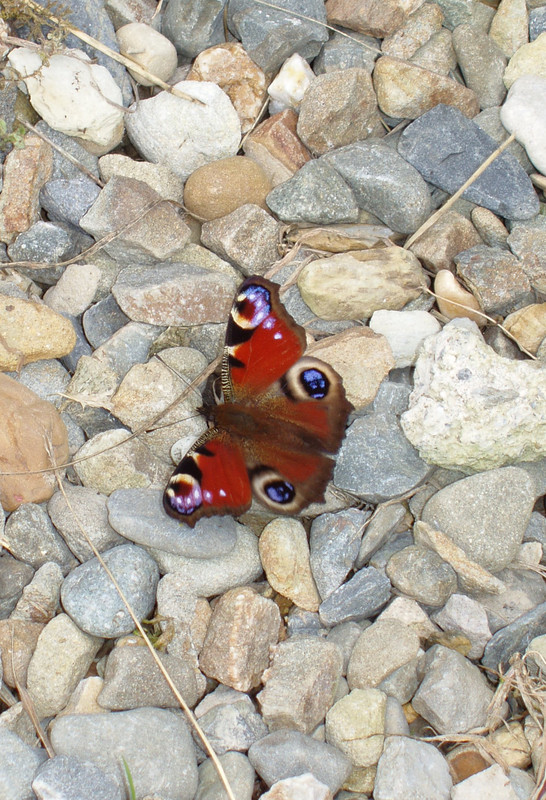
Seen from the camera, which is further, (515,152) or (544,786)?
(515,152)

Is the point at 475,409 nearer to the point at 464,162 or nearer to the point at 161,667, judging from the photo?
the point at 464,162

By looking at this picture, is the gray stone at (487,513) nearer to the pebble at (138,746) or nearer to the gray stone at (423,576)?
the gray stone at (423,576)

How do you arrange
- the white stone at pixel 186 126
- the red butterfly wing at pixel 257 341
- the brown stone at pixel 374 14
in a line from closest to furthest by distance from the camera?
the red butterfly wing at pixel 257 341
the white stone at pixel 186 126
the brown stone at pixel 374 14

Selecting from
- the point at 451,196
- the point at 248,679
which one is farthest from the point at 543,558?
the point at 451,196

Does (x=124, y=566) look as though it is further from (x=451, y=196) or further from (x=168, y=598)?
(x=451, y=196)

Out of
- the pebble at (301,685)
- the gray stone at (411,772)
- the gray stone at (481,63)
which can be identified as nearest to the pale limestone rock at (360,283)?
the gray stone at (481,63)

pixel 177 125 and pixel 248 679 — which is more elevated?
pixel 177 125

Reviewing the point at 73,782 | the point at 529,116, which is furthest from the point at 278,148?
the point at 73,782
